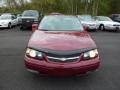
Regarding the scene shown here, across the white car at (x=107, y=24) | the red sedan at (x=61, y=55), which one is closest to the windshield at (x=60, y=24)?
the red sedan at (x=61, y=55)

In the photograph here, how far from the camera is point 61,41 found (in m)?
5.43

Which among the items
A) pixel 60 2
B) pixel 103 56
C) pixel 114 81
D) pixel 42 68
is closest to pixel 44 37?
pixel 42 68

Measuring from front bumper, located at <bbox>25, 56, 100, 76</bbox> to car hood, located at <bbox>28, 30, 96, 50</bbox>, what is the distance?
1.22ft

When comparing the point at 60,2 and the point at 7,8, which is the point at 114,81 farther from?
the point at 7,8

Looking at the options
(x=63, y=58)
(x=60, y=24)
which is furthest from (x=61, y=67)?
(x=60, y=24)

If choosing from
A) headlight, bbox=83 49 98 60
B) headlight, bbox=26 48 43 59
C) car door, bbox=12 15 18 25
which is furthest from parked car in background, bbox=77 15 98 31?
headlight, bbox=26 48 43 59

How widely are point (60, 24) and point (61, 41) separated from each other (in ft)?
4.72

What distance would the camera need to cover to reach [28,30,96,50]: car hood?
520cm

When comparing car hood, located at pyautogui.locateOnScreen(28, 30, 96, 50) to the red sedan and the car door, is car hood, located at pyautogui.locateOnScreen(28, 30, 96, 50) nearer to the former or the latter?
the red sedan

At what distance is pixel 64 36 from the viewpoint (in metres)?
5.79

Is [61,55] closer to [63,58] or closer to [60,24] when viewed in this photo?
[63,58]

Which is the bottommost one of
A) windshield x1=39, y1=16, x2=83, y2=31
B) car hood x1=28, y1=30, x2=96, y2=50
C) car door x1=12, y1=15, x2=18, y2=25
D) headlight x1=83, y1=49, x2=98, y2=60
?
car door x1=12, y1=15, x2=18, y2=25

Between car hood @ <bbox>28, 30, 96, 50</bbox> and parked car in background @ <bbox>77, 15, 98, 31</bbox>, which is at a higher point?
car hood @ <bbox>28, 30, 96, 50</bbox>

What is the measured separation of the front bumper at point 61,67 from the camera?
16.2ft
